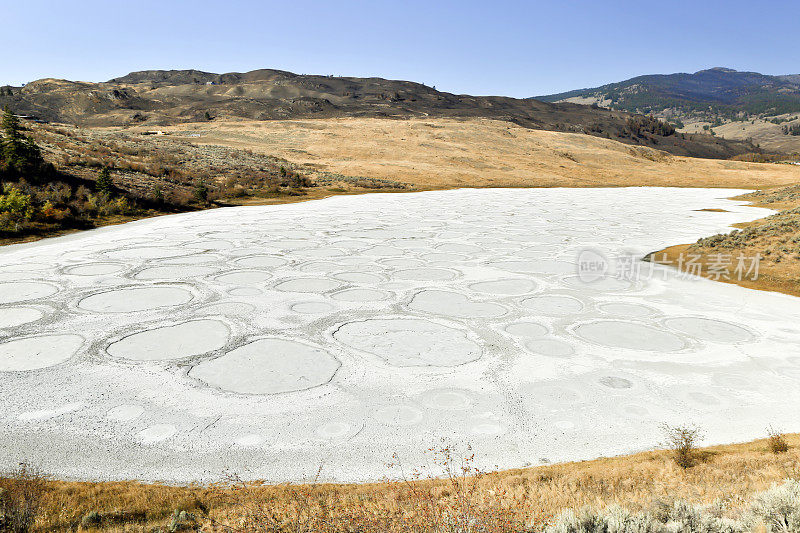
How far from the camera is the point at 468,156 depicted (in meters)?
62.3

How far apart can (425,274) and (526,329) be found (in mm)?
4212

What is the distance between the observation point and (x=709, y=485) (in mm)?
3887

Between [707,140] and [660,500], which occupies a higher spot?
[707,140]

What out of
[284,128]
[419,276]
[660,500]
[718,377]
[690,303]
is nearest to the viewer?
[660,500]

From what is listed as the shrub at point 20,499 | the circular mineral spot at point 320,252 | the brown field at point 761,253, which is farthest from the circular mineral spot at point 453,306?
the brown field at point 761,253

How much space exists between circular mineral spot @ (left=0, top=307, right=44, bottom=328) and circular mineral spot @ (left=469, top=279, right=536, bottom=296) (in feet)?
28.2

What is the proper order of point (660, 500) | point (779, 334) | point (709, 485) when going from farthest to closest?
point (779, 334), point (709, 485), point (660, 500)

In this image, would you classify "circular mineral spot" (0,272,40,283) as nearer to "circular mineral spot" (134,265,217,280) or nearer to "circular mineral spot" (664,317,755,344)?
"circular mineral spot" (134,265,217,280)

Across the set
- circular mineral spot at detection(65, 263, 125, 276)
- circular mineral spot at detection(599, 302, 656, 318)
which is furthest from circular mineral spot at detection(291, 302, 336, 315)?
circular mineral spot at detection(599, 302, 656, 318)

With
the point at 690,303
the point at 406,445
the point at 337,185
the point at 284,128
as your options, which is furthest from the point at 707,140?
the point at 406,445

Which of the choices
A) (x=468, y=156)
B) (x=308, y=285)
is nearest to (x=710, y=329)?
(x=308, y=285)

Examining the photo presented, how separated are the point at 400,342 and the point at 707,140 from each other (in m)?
151

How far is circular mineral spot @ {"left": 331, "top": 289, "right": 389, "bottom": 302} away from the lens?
964cm

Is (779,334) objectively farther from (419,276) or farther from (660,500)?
(419,276)
